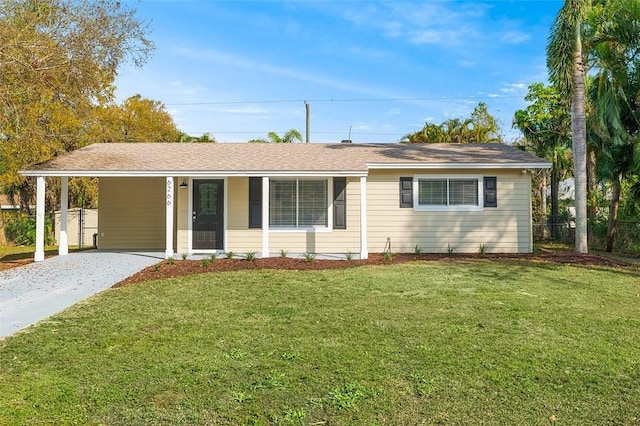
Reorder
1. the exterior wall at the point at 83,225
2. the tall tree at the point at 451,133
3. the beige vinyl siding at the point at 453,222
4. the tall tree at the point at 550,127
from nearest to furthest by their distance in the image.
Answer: the beige vinyl siding at the point at 453,222 < the tall tree at the point at 550,127 < the exterior wall at the point at 83,225 < the tall tree at the point at 451,133

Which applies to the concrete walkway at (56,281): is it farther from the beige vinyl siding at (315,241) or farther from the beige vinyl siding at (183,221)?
the beige vinyl siding at (315,241)

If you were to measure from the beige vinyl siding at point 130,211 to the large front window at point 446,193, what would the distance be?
295 inches

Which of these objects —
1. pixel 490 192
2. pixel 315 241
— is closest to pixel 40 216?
pixel 315 241

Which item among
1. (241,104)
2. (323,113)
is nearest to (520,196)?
(323,113)

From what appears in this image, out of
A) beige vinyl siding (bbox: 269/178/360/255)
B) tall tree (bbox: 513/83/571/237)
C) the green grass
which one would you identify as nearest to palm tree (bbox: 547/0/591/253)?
tall tree (bbox: 513/83/571/237)

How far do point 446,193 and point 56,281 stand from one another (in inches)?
376

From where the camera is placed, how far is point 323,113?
89.3 feet

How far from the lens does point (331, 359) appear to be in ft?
13.8

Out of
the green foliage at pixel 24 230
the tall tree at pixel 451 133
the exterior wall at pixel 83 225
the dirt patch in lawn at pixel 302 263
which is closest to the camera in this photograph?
the dirt patch in lawn at pixel 302 263

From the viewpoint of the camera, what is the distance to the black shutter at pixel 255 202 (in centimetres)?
1222

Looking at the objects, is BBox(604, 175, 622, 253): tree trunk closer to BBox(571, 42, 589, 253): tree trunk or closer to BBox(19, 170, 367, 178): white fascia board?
BBox(571, 42, 589, 253): tree trunk

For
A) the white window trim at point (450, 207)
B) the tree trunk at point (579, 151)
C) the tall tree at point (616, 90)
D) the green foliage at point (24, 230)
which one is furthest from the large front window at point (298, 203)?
the green foliage at point (24, 230)

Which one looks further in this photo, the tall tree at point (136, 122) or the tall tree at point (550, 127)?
the tall tree at point (136, 122)

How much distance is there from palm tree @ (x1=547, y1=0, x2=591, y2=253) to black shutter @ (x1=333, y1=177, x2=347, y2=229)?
6419 mm
